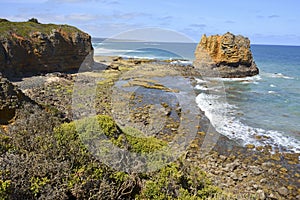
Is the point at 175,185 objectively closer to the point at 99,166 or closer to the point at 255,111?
the point at 99,166

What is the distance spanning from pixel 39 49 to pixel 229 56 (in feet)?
91.4

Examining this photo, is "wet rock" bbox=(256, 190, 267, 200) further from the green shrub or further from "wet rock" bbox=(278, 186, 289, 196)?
the green shrub

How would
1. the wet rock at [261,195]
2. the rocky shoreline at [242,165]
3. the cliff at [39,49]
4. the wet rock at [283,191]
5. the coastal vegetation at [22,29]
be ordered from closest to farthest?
the wet rock at [261,195]
the wet rock at [283,191]
the rocky shoreline at [242,165]
the cliff at [39,49]
the coastal vegetation at [22,29]

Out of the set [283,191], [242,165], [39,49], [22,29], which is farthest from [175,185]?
[22,29]

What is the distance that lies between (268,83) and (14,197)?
39.3 m

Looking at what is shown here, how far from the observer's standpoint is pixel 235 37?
4241 centimetres

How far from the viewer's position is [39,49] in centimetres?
3081

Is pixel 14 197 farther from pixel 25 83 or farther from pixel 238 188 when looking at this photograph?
pixel 25 83

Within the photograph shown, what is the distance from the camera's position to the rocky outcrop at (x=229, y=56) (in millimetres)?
41875

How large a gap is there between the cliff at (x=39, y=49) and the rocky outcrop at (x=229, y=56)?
66.2ft

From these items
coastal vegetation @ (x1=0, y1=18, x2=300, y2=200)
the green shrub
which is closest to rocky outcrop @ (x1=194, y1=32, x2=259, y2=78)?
coastal vegetation @ (x1=0, y1=18, x2=300, y2=200)

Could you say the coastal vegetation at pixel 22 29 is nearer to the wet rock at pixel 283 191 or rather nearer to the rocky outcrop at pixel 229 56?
the rocky outcrop at pixel 229 56

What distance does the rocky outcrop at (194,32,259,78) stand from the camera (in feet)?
137

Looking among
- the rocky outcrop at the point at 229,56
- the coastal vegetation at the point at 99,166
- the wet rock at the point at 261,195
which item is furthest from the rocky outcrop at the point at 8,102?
the rocky outcrop at the point at 229,56
